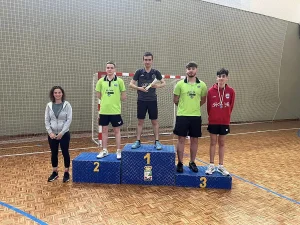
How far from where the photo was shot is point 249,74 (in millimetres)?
8391

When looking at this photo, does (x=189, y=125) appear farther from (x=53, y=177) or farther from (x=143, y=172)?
(x=53, y=177)

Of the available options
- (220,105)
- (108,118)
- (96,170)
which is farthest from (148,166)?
(220,105)

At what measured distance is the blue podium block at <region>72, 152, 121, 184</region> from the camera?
2.99m

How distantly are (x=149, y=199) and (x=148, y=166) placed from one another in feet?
1.48

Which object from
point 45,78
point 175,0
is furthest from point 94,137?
point 175,0

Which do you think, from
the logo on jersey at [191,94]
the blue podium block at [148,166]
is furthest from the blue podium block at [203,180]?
the logo on jersey at [191,94]

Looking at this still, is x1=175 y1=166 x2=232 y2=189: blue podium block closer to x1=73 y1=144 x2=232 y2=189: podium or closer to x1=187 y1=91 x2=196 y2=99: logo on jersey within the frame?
x1=73 y1=144 x2=232 y2=189: podium

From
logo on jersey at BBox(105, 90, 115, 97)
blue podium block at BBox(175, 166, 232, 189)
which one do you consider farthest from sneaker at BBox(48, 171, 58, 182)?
blue podium block at BBox(175, 166, 232, 189)

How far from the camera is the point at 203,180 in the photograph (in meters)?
2.94

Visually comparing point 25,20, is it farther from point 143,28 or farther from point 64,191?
point 64,191

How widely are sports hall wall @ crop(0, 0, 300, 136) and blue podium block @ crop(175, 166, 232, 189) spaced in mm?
3259

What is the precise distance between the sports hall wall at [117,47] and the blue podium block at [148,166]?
323cm

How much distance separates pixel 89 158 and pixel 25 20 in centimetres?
372

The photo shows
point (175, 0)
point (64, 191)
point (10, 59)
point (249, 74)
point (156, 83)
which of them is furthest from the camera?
point (249, 74)
